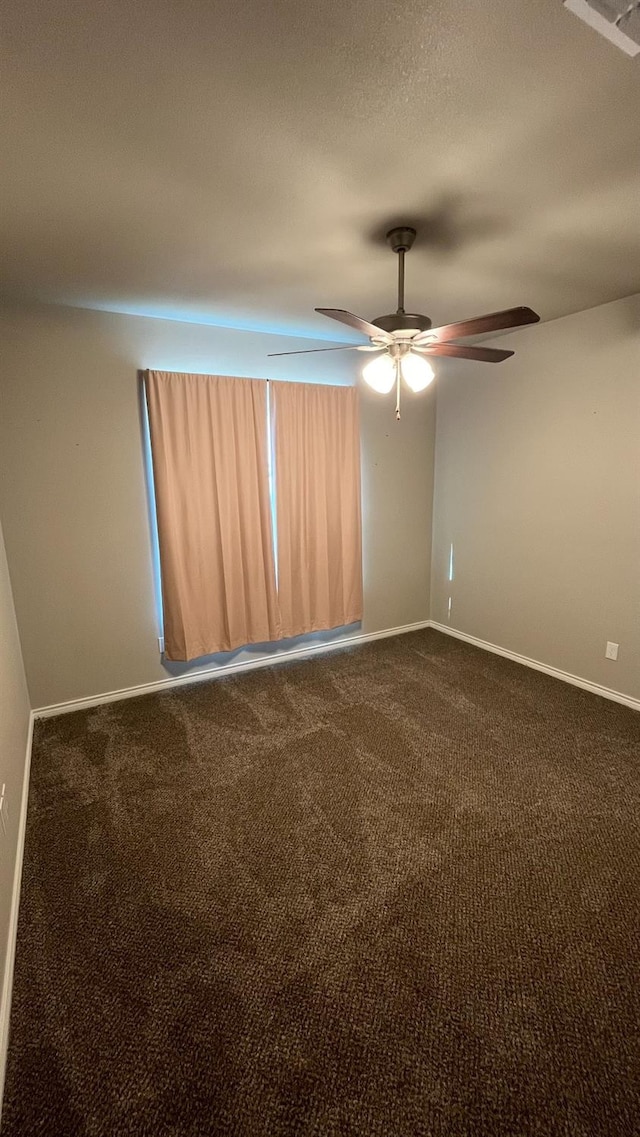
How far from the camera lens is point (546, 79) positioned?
1.21 metres

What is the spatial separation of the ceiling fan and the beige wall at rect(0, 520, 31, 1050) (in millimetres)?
2072

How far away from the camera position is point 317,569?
3.83 meters

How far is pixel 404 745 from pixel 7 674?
208cm

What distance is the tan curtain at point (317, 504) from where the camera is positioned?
11.6 ft

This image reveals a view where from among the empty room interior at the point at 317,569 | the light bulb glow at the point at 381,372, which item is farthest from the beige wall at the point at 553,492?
the light bulb glow at the point at 381,372

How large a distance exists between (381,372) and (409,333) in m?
0.26

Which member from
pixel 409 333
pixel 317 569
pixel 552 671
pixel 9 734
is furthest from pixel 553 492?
pixel 9 734

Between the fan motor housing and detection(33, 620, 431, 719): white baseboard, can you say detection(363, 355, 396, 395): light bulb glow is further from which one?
detection(33, 620, 431, 719): white baseboard

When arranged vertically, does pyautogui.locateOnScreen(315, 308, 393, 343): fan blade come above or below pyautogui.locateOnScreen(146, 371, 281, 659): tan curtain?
above

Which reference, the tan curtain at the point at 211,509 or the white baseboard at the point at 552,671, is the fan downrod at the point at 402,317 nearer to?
the tan curtain at the point at 211,509

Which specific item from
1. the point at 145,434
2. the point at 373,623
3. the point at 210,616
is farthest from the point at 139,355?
the point at 373,623

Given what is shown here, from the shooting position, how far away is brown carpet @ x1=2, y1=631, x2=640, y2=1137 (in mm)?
1177

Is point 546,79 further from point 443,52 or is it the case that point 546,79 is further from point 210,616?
point 210,616

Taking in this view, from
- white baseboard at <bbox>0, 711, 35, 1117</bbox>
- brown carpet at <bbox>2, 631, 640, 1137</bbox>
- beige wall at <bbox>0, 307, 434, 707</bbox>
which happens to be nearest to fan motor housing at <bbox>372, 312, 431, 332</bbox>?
beige wall at <bbox>0, 307, 434, 707</bbox>
